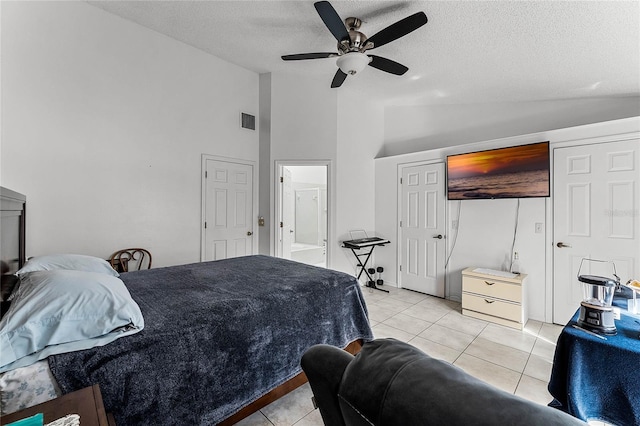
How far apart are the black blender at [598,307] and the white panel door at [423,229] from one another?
2.59 meters

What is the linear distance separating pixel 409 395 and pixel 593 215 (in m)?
3.72

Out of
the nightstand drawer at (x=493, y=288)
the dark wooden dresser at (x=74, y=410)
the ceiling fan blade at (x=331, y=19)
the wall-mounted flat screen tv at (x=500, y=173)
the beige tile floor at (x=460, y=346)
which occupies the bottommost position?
the beige tile floor at (x=460, y=346)

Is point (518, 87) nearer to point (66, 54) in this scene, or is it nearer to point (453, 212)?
point (453, 212)

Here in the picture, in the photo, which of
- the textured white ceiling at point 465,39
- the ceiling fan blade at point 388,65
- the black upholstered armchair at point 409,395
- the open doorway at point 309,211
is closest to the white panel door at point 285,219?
the textured white ceiling at point 465,39

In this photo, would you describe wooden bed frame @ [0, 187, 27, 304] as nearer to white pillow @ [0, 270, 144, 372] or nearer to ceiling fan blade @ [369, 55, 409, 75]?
white pillow @ [0, 270, 144, 372]

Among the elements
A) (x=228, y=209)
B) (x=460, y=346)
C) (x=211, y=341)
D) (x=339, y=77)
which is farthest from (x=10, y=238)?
(x=460, y=346)

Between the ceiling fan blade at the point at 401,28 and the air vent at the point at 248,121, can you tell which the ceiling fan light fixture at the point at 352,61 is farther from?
the air vent at the point at 248,121

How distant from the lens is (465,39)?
2758mm

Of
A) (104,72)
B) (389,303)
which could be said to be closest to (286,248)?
(389,303)

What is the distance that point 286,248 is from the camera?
4.57 metres

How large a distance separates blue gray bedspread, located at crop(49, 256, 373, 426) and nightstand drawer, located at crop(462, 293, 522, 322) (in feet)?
6.10

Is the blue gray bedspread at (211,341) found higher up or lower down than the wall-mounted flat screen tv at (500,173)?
lower down

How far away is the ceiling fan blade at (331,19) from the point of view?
2031mm

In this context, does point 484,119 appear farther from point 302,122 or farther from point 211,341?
point 211,341
